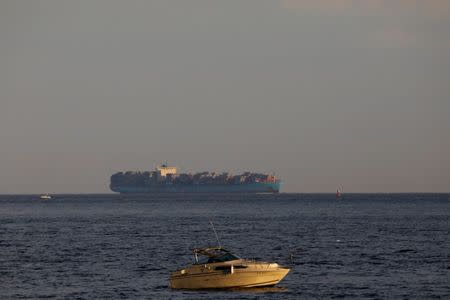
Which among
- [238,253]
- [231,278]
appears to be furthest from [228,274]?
[238,253]

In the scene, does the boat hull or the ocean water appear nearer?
the boat hull

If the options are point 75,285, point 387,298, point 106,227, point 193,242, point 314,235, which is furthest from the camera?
point 106,227

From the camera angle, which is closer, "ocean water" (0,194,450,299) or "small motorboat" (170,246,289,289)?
"small motorboat" (170,246,289,289)

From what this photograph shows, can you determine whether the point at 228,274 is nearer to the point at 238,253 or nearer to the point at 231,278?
the point at 231,278

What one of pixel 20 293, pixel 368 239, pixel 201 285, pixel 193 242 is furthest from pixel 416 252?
pixel 20 293

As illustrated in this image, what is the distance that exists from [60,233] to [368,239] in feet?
134

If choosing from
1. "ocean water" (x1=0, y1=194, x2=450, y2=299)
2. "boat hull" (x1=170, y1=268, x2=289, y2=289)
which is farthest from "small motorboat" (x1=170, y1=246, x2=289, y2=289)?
"ocean water" (x1=0, y1=194, x2=450, y2=299)

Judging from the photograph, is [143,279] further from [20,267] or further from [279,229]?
[279,229]

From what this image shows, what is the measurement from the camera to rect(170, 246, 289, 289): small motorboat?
5847cm

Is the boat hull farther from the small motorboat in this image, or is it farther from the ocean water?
the ocean water

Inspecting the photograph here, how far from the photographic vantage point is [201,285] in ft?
194

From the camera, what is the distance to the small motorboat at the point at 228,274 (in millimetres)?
58469

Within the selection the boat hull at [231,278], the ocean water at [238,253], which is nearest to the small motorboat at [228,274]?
the boat hull at [231,278]

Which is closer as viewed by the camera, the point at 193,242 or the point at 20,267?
the point at 20,267
